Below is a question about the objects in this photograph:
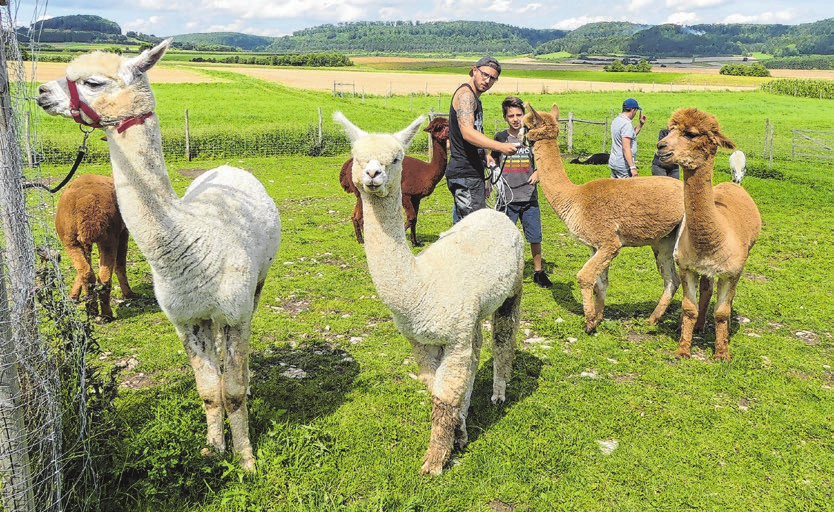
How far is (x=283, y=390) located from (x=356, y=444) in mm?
1157

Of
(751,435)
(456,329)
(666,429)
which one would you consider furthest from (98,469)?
(751,435)

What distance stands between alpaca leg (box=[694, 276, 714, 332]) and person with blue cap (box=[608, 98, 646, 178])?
2543mm

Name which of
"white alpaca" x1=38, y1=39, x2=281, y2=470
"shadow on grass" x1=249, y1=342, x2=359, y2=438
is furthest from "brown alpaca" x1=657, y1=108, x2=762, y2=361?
"white alpaca" x1=38, y1=39, x2=281, y2=470

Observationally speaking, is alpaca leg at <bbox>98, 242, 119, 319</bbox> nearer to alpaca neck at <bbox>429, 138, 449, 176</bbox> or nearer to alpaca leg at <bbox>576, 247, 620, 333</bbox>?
alpaca neck at <bbox>429, 138, 449, 176</bbox>

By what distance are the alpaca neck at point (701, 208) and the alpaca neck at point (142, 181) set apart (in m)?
4.56

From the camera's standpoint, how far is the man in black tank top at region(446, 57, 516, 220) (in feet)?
16.6

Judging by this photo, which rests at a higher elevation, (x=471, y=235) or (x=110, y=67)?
(x=110, y=67)

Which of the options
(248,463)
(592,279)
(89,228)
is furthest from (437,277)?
(89,228)

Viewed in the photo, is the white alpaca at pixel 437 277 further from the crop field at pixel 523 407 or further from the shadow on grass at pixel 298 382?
the shadow on grass at pixel 298 382

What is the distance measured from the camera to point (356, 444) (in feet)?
14.0

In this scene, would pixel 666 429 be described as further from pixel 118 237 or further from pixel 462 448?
pixel 118 237

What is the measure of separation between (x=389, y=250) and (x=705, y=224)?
3.51 metres

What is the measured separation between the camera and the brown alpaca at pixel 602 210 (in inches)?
251

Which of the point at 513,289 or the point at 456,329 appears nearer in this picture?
the point at 456,329
